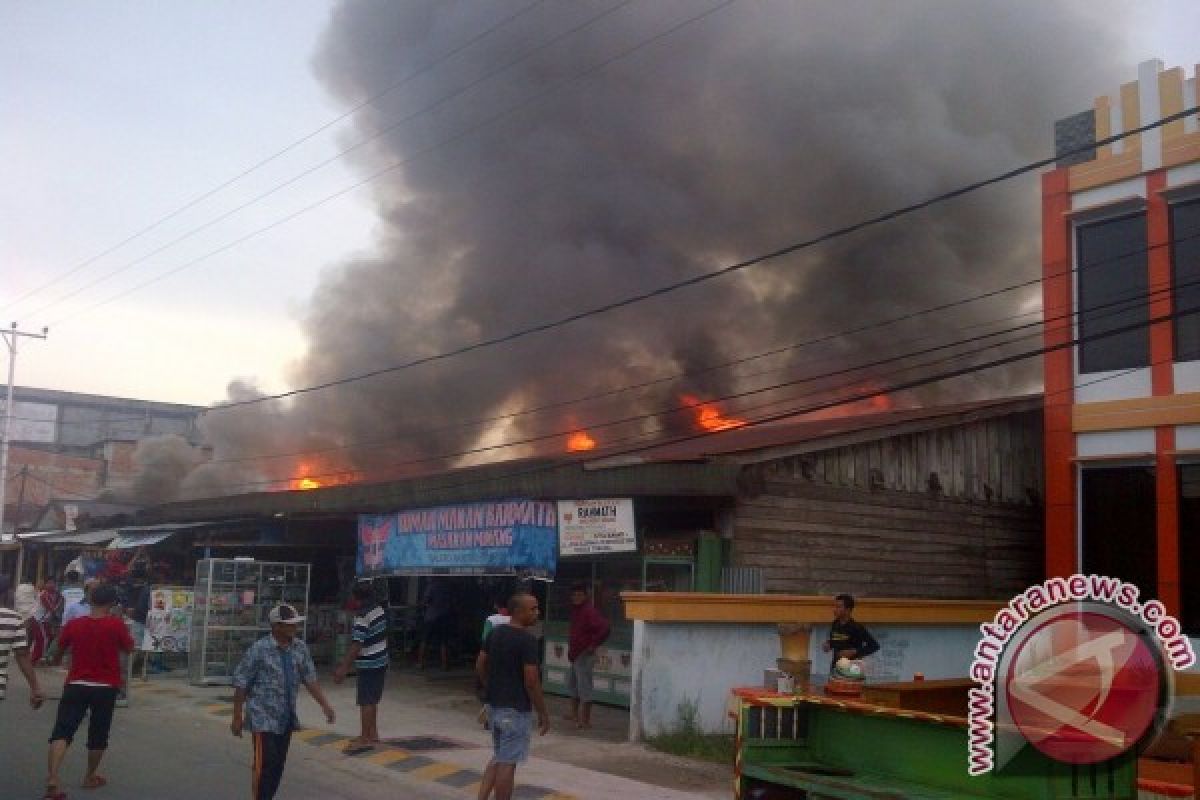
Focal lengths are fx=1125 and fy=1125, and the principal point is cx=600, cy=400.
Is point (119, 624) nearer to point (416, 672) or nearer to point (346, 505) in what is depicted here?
point (346, 505)

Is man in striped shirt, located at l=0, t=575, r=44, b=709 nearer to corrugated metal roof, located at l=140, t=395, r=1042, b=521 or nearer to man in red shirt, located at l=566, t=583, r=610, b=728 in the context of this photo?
man in red shirt, located at l=566, t=583, r=610, b=728

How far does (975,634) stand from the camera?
41.9 ft

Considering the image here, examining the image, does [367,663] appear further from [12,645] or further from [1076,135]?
[1076,135]

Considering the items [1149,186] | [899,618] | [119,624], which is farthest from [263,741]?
[1149,186]

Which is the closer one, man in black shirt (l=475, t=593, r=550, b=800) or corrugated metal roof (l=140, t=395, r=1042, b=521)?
man in black shirt (l=475, t=593, r=550, b=800)

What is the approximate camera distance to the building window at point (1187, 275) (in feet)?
41.1

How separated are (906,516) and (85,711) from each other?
33.4 ft

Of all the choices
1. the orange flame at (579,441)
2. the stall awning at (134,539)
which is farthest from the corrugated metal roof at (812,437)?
the stall awning at (134,539)

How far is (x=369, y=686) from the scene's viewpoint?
32.8 ft

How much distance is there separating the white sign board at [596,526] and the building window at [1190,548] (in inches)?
238

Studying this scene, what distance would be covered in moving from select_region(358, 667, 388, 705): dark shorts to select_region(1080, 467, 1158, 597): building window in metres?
8.45

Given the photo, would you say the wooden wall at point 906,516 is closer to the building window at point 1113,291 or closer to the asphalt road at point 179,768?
the building window at point 1113,291

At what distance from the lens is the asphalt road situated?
784 centimetres

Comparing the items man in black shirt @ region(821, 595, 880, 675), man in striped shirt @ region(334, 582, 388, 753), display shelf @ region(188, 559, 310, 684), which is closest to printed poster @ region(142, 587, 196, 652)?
display shelf @ region(188, 559, 310, 684)
